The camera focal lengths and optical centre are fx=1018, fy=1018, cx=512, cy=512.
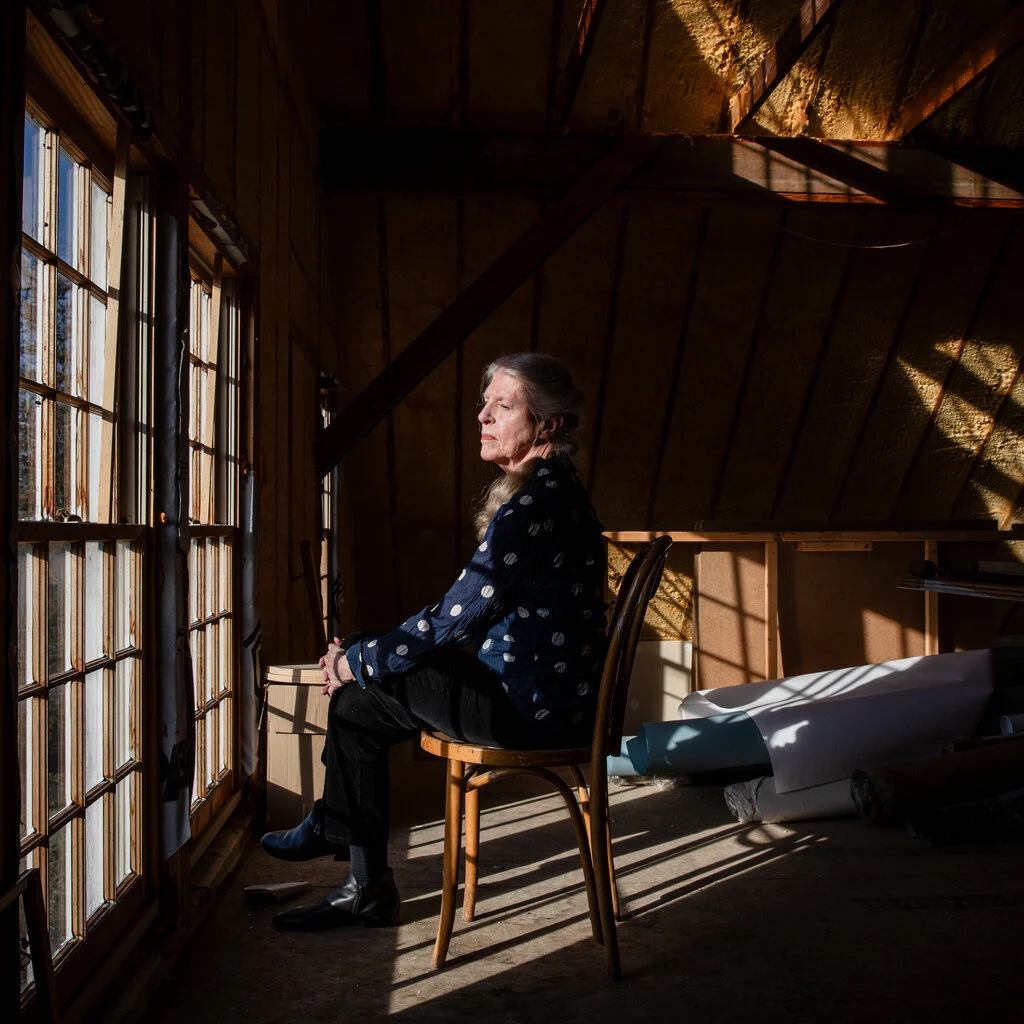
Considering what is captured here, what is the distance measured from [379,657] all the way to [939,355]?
183 inches

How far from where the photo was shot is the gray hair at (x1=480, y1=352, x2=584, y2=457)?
→ 7.51 feet

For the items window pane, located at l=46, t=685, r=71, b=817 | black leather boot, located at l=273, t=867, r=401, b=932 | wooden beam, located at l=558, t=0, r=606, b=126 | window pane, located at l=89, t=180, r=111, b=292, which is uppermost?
wooden beam, located at l=558, t=0, r=606, b=126

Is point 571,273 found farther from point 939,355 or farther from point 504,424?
point 504,424

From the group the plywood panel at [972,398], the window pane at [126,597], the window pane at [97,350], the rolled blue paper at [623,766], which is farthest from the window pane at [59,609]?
the plywood panel at [972,398]

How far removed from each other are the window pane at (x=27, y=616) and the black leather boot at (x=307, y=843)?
0.84m

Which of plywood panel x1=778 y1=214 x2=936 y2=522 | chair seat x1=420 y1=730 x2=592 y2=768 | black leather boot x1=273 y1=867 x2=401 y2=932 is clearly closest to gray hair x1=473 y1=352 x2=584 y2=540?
chair seat x1=420 y1=730 x2=592 y2=768

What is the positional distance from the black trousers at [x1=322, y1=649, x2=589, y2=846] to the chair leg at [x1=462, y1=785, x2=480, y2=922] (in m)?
0.24

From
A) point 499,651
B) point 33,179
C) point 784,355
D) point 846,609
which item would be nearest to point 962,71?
point 784,355

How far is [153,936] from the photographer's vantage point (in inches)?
85.1

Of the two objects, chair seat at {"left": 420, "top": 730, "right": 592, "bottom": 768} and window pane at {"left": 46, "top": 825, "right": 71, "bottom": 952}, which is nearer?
window pane at {"left": 46, "top": 825, "right": 71, "bottom": 952}

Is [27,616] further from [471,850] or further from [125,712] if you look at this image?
[471,850]

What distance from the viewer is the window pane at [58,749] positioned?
1.77 m

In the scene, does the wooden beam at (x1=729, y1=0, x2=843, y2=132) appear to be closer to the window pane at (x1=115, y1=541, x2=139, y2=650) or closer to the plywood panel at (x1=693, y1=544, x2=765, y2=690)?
the plywood panel at (x1=693, y1=544, x2=765, y2=690)

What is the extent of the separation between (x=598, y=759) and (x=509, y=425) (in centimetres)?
76
